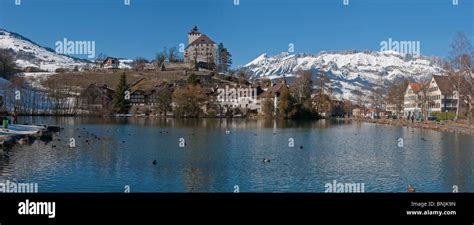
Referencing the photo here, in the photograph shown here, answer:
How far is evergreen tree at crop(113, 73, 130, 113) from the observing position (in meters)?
47.9

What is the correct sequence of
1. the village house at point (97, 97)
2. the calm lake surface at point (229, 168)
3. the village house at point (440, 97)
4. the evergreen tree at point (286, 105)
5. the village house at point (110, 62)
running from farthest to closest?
the evergreen tree at point (286, 105), the village house at point (440, 97), the village house at point (97, 97), the village house at point (110, 62), the calm lake surface at point (229, 168)

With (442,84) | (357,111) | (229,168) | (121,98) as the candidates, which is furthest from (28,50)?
(357,111)

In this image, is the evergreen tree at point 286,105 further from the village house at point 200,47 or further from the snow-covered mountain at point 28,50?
the snow-covered mountain at point 28,50

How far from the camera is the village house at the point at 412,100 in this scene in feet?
184

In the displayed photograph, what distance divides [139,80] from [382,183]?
166 ft

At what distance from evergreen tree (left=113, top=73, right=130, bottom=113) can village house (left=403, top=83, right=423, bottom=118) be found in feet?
112

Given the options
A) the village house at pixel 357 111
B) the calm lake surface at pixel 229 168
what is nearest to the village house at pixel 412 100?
the village house at pixel 357 111

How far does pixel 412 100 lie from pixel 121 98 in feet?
124

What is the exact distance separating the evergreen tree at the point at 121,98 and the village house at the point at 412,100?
112ft
